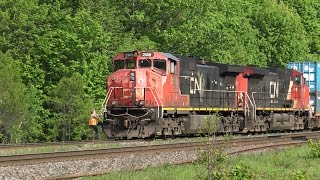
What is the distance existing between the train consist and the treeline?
7.75 meters

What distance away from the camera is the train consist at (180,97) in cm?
1956

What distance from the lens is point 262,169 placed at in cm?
1188

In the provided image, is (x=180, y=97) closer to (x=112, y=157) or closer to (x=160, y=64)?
(x=160, y=64)

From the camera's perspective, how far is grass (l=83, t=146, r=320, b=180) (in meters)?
10.4

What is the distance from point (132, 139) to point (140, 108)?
1650mm

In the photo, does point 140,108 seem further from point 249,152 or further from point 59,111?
point 59,111

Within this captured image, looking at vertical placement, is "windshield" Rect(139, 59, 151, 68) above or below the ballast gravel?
above

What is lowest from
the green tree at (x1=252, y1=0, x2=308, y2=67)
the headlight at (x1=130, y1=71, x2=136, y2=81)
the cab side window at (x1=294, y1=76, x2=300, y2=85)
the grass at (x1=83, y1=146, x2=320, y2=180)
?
the grass at (x1=83, y1=146, x2=320, y2=180)

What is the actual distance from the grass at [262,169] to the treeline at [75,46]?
15014mm

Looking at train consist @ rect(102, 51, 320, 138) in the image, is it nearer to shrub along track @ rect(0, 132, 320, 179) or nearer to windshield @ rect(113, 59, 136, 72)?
windshield @ rect(113, 59, 136, 72)

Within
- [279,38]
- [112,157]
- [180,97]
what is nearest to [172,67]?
[180,97]

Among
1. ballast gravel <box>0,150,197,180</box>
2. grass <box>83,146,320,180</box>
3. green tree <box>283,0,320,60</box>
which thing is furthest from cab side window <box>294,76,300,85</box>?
green tree <box>283,0,320,60</box>

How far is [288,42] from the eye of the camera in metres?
51.1

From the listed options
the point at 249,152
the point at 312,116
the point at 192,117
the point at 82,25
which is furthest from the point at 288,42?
the point at 249,152
